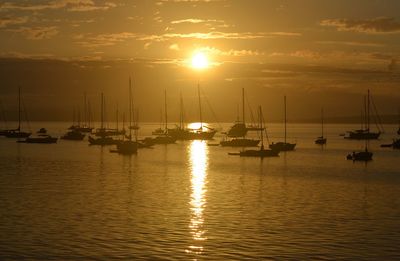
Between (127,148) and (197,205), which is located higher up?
(127,148)

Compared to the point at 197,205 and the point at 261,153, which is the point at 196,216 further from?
the point at 261,153

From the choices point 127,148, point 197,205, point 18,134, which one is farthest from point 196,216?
point 18,134

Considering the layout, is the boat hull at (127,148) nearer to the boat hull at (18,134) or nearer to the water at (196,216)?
the water at (196,216)

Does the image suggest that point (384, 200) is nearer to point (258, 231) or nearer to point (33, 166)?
point (258, 231)

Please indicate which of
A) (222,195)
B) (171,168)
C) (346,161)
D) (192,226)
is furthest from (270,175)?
(192,226)

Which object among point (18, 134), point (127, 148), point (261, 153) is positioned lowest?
point (261, 153)

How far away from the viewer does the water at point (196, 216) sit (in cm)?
2666

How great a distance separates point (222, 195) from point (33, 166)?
1456 inches

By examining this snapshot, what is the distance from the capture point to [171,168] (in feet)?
251

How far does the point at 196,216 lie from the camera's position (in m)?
35.8

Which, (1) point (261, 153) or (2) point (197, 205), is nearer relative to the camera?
(2) point (197, 205)

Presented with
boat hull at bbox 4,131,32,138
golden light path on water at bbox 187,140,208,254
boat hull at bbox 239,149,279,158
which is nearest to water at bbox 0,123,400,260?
golden light path on water at bbox 187,140,208,254

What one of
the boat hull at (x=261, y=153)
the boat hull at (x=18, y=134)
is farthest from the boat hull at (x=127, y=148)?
the boat hull at (x=18, y=134)

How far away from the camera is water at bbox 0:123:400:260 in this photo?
26.7 metres
